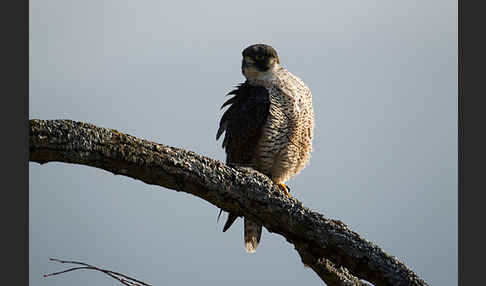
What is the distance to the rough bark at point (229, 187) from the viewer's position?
2.00 metres

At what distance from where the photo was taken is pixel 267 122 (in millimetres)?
3572

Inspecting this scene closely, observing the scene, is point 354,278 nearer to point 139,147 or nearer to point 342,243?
point 342,243

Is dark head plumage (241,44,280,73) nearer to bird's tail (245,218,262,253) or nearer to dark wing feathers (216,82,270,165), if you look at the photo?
dark wing feathers (216,82,270,165)

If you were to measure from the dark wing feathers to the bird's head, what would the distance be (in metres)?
0.11

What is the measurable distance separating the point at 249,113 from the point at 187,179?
1445mm

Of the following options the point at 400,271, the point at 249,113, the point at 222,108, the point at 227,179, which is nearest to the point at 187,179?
the point at 227,179

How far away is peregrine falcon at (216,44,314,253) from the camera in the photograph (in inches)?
141

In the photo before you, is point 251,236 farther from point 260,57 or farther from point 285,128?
point 260,57

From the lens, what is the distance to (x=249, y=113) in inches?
140

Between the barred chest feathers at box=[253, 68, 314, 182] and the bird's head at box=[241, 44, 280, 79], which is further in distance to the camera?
the bird's head at box=[241, 44, 280, 79]

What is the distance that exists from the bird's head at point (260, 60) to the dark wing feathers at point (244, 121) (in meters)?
0.11

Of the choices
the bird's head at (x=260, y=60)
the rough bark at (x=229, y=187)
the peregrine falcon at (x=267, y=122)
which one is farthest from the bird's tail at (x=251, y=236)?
the rough bark at (x=229, y=187)

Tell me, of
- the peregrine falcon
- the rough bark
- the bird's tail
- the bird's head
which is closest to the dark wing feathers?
the peregrine falcon

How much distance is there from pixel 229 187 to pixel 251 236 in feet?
5.17
